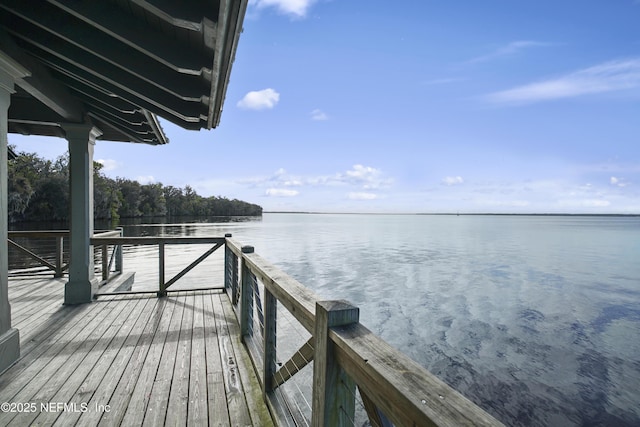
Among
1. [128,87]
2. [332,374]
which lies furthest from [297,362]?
[128,87]

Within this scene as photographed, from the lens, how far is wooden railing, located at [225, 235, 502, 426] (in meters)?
0.71

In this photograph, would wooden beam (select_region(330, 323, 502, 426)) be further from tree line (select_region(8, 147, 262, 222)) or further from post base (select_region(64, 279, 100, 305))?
tree line (select_region(8, 147, 262, 222))

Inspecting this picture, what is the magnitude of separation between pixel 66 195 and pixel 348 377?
54129mm

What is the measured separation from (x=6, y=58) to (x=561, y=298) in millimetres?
14807

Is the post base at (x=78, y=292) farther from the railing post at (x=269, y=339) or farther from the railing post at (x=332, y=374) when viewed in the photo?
the railing post at (x=332, y=374)

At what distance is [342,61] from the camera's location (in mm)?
16031

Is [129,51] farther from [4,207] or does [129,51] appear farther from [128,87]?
[4,207]

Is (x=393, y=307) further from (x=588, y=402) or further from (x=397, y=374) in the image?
(x=397, y=374)

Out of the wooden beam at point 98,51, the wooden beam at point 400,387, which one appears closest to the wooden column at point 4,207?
the wooden beam at point 98,51

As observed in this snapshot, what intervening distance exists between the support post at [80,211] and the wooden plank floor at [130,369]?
257mm

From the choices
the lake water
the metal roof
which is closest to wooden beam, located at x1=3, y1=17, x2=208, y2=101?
the metal roof

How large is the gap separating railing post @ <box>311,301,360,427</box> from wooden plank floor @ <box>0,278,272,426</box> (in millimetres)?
1035

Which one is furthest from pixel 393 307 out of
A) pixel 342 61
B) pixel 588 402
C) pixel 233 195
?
pixel 233 195

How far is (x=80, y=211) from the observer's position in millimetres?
4547
